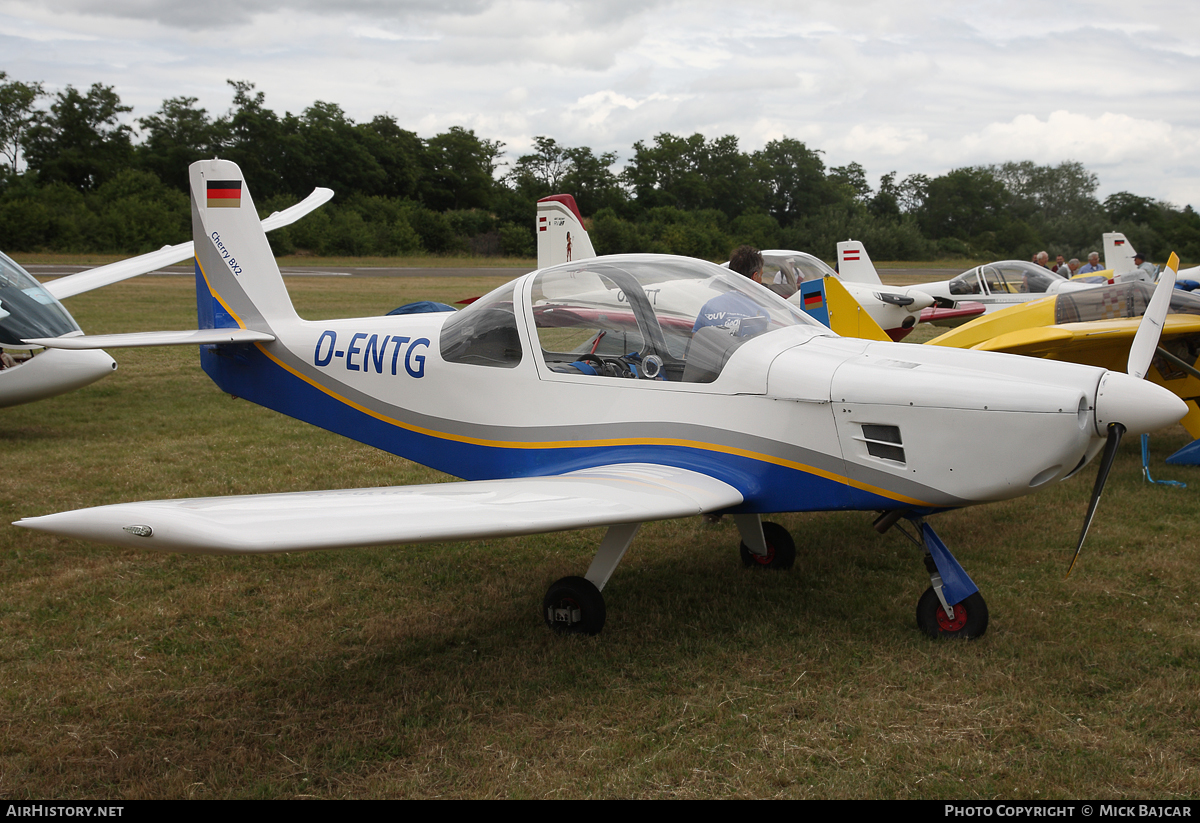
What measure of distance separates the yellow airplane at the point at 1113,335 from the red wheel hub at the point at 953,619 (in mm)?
3584

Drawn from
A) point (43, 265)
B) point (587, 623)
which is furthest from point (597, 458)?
point (43, 265)

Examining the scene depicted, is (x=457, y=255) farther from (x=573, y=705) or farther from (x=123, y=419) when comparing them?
(x=573, y=705)

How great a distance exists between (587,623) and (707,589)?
91cm

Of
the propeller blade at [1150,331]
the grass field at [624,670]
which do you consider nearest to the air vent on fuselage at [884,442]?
the grass field at [624,670]

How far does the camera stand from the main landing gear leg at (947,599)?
12.4ft

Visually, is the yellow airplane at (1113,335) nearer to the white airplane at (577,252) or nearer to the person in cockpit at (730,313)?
the white airplane at (577,252)

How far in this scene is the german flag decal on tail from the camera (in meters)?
5.88

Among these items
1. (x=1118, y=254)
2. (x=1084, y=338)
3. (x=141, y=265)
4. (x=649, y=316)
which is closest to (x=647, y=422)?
(x=649, y=316)

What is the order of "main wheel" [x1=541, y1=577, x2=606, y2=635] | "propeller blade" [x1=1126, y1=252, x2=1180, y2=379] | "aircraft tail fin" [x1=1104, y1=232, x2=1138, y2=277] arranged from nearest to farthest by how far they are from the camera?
"propeller blade" [x1=1126, y1=252, x2=1180, y2=379] → "main wheel" [x1=541, y1=577, x2=606, y2=635] → "aircraft tail fin" [x1=1104, y1=232, x2=1138, y2=277]

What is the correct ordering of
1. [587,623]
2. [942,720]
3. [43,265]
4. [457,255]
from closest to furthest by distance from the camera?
[942,720] < [587,623] < [43,265] < [457,255]

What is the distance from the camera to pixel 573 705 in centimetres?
333

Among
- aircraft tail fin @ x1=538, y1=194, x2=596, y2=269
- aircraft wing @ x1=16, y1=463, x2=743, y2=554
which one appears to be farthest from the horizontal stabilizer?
aircraft tail fin @ x1=538, y1=194, x2=596, y2=269

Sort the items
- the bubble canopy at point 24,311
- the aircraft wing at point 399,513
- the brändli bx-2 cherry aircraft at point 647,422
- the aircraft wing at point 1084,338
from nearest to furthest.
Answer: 1. the aircraft wing at point 399,513
2. the brändli bx-2 cherry aircraft at point 647,422
3. the aircraft wing at point 1084,338
4. the bubble canopy at point 24,311

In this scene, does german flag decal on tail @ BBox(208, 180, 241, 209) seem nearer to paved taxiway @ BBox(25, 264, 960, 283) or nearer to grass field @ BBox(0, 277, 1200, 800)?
grass field @ BBox(0, 277, 1200, 800)
